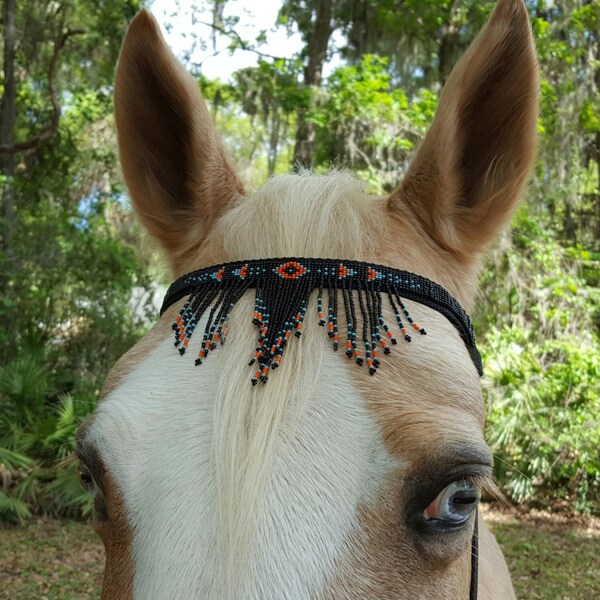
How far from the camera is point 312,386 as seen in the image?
1276 mm

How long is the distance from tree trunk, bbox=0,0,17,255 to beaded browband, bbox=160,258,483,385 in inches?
369

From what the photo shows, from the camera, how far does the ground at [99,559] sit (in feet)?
22.7

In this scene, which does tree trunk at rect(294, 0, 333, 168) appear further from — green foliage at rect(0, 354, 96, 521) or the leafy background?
green foliage at rect(0, 354, 96, 521)

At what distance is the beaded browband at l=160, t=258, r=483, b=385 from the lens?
4.45ft

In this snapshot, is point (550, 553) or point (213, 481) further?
point (550, 553)

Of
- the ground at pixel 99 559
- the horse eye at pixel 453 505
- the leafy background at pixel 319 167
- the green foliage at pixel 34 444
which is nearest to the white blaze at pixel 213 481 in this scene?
the horse eye at pixel 453 505

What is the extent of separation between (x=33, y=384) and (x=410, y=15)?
10.1m

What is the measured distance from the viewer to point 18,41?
12.6m

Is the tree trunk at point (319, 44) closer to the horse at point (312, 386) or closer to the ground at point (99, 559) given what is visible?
the ground at point (99, 559)

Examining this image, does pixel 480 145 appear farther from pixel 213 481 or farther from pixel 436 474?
pixel 213 481

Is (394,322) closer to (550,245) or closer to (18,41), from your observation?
(550,245)

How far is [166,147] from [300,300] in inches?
38.1

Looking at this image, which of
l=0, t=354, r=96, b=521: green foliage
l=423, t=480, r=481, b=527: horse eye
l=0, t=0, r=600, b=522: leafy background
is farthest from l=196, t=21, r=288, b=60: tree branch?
l=423, t=480, r=481, b=527: horse eye

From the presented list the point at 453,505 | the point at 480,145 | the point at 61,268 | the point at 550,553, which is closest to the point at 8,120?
the point at 61,268
